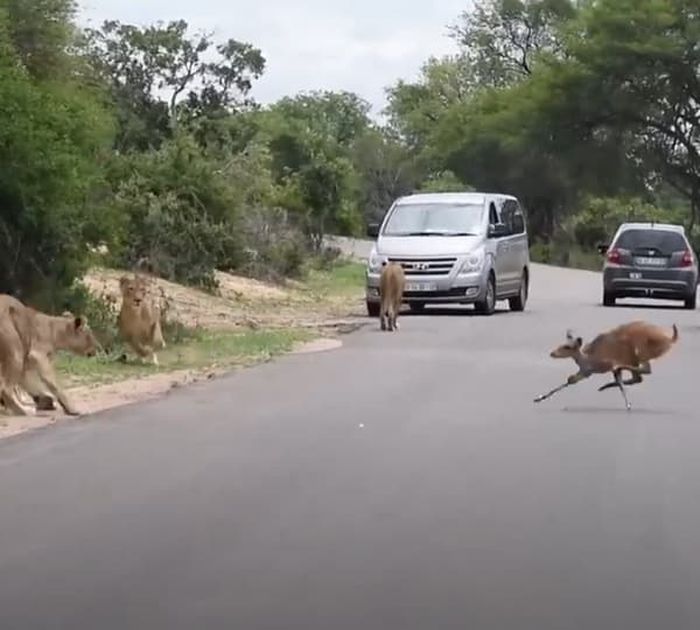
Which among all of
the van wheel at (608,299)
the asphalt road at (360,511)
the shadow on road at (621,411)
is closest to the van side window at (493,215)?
the van wheel at (608,299)

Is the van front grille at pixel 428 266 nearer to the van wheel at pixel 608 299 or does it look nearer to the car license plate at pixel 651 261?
the van wheel at pixel 608 299

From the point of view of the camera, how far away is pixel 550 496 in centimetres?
1098

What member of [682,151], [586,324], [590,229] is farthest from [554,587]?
[590,229]

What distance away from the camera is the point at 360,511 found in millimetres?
10414

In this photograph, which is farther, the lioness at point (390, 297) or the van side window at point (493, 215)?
the van side window at point (493, 215)

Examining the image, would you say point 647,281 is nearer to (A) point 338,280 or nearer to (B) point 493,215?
(B) point 493,215

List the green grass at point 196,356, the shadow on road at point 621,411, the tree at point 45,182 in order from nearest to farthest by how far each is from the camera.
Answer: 1. the shadow on road at point 621,411
2. the green grass at point 196,356
3. the tree at point 45,182

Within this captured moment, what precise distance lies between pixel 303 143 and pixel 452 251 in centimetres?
3128

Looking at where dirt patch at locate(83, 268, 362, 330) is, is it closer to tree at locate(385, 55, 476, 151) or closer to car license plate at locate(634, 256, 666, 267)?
car license plate at locate(634, 256, 666, 267)

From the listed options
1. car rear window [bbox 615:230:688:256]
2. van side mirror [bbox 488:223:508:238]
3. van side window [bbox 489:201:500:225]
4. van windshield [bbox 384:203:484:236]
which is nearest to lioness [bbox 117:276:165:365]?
van windshield [bbox 384:203:484:236]

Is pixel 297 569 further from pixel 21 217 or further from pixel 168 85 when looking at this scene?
pixel 168 85

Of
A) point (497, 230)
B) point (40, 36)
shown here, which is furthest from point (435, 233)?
point (40, 36)

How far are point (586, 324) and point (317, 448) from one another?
14398mm

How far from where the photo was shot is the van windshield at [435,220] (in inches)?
1174
